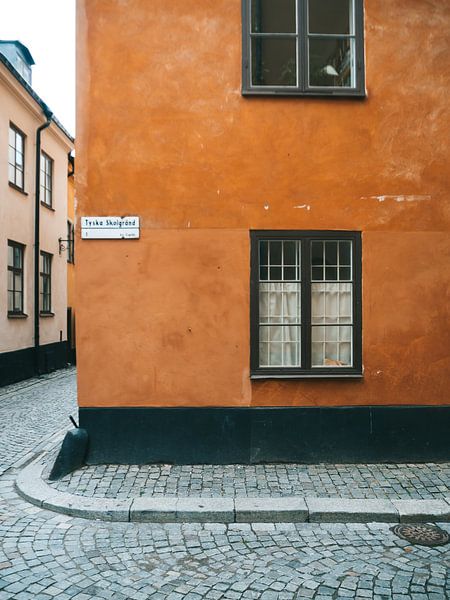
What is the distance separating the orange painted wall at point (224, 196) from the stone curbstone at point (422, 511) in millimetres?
1574

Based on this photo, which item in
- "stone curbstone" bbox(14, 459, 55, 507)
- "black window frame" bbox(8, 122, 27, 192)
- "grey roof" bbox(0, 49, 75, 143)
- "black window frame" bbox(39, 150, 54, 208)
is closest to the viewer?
"stone curbstone" bbox(14, 459, 55, 507)

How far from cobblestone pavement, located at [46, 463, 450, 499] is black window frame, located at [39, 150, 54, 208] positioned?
1337cm

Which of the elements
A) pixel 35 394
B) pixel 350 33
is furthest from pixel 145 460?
pixel 35 394

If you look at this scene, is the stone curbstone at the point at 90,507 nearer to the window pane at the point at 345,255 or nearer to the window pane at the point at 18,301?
the window pane at the point at 345,255

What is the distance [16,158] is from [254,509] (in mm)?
13733

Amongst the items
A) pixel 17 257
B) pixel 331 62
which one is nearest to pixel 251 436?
pixel 331 62

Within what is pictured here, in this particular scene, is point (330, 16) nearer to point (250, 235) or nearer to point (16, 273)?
point (250, 235)

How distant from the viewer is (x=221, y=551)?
15.5 ft

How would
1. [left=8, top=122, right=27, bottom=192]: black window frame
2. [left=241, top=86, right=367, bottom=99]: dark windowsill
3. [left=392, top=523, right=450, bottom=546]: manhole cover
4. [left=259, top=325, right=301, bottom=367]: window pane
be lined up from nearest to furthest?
[left=392, top=523, right=450, bottom=546]: manhole cover < [left=241, top=86, right=367, bottom=99]: dark windowsill < [left=259, top=325, right=301, bottom=367]: window pane < [left=8, top=122, right=27, bottom=192]: black window frame

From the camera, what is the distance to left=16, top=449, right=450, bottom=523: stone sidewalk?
541cm

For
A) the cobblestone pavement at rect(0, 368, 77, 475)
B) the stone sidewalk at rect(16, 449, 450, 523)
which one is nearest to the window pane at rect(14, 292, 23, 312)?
the cobblestone pavement at rect(0, 368, 77, 475)

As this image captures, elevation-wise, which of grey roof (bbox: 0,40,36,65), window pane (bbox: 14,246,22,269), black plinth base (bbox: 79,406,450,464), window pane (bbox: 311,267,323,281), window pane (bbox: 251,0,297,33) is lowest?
→ black plinth base (bbox: 79,406,450,464)

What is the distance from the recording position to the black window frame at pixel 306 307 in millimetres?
6930

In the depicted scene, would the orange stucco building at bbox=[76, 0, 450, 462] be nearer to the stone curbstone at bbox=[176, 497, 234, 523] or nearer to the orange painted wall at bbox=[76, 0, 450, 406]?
the orange painted wall at bbox=[76, 0, 450, 406]
